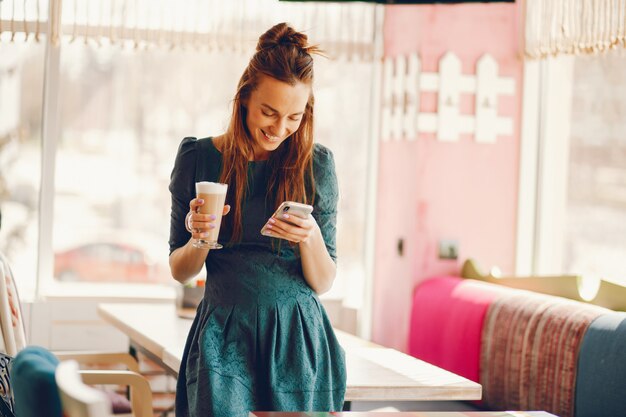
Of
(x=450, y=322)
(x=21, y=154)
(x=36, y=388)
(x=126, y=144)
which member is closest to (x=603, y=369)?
(x=450, y=322)

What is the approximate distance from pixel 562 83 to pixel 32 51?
287cm

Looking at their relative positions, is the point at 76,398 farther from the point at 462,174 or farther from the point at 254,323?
the point at 462,174

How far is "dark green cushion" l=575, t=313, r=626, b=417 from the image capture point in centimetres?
336

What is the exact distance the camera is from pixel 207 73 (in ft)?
17.8

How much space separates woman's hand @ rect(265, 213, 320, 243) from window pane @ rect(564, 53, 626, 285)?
2.64m

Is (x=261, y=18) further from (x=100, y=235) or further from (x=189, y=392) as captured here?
(x=189, y=392)

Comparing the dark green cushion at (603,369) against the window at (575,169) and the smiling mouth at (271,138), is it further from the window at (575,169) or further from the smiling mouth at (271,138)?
the smiling mouth at (271,138)

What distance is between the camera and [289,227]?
84.7 inches

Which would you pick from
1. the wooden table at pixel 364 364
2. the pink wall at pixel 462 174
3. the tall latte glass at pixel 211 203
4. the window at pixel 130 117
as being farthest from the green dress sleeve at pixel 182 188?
the window at pixel 130 117

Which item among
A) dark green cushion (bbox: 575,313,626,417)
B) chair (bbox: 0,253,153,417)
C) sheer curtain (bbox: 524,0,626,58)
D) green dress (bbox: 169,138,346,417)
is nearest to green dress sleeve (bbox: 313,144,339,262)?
green dress (bbox: 169,138,346,417)

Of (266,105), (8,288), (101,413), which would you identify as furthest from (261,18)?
(101,413)

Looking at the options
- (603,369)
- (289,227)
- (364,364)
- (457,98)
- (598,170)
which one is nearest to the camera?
(289,227)

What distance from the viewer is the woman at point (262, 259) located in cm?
229

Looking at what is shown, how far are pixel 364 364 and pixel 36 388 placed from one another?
6.22ft
